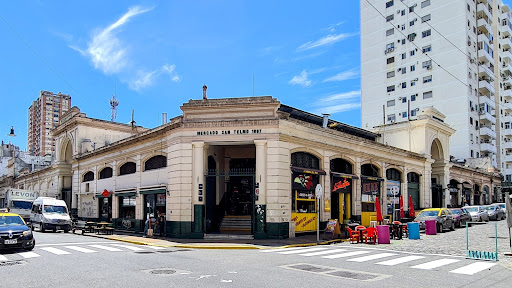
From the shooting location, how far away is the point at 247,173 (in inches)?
896

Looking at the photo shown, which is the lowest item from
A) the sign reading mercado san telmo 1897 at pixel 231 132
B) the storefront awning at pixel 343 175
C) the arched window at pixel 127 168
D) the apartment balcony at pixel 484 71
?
the storefront awning at pixel 343 175

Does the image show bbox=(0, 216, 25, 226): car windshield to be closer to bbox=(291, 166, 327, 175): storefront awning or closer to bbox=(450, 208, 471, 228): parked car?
bbox=(291, 166, 327, 175): storefront awning

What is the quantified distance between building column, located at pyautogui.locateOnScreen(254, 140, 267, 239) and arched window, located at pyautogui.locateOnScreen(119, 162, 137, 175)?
11.6 m

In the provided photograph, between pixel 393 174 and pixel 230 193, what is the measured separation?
48.9 ft

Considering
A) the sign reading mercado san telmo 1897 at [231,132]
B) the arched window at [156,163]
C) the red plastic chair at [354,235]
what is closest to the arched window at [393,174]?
the red plastic chair at [354,235]

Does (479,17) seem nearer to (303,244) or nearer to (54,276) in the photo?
(303,244)

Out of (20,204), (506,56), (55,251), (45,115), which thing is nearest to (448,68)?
(506,56)

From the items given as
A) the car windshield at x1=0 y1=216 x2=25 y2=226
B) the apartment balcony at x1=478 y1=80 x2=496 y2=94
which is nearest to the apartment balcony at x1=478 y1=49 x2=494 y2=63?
the apartment balcony at x1=478 y1=80 x2=496 y2=94

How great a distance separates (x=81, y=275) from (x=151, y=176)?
16.7 meters

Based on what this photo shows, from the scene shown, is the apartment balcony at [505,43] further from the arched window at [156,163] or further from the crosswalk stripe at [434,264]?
the crosswalk stripe at [434,264]

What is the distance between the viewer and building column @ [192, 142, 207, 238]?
2254 cm

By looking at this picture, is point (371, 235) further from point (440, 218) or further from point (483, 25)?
point (483, 25)

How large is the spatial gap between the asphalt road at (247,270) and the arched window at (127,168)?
46.4 ft

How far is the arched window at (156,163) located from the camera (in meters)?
26.3
